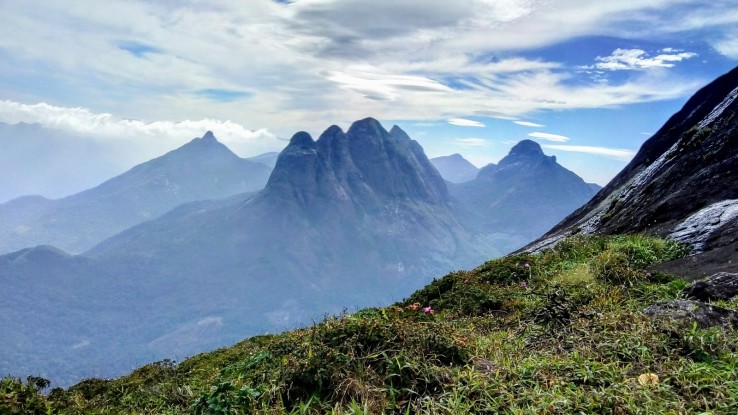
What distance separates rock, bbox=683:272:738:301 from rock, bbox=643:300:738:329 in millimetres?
1472

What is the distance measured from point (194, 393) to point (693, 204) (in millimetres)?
17587

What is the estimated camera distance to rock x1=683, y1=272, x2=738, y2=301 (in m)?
8.09

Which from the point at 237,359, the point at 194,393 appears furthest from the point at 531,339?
the point at 237,359

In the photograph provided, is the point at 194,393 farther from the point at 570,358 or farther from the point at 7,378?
the point at 570,358

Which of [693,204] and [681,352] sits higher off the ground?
[693,204]

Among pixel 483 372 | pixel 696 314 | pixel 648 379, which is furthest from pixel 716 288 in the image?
pixel 483 372

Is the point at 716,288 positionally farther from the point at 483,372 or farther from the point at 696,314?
the point at 483,372

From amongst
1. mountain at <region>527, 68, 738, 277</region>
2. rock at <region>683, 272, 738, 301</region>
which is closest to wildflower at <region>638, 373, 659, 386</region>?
rock at <region>683, 272, 738, 301</region>

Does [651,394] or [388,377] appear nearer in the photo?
[651,394]

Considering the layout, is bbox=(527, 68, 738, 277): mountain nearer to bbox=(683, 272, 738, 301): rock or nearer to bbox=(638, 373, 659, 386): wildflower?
bbox=(683, 272, 738, 301): rock

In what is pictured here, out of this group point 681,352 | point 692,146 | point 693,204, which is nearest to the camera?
point 681,352

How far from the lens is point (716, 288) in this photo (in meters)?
8.27

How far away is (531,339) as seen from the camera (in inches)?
278

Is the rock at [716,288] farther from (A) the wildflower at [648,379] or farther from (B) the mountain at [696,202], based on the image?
(A) the wildflower at [648,379]
